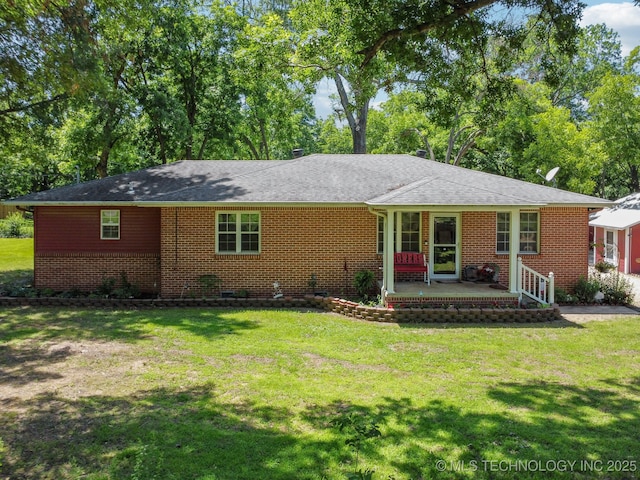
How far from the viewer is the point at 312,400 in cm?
728

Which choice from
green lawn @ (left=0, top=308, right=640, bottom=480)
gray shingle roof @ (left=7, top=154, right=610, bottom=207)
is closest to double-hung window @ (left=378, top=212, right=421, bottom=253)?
gray shingle roof @ (left=7, top=154, right=610, bottom=207)

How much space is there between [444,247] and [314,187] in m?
4.48

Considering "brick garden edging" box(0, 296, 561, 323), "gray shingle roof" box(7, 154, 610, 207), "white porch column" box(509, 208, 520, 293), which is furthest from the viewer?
"gray shingle roof" box(7, 154, 610, 207)

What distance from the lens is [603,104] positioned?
100ft

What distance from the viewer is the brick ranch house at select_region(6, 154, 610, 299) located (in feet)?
51.4

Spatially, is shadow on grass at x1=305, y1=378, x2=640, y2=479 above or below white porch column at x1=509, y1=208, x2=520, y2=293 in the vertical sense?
below

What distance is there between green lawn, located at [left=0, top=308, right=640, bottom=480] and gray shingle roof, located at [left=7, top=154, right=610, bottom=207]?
12.7ft

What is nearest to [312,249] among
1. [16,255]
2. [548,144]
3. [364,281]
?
[364,281]

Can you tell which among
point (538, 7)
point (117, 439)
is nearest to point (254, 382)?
point (117, 439)

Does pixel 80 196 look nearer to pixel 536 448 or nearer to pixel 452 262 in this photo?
pixel 452 262

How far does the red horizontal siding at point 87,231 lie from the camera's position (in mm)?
16688

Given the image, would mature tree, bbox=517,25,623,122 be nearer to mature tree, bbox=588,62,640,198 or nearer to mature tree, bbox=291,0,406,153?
mature tree, bbox=588,62,640,198

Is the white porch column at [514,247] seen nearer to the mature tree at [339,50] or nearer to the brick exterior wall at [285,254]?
the brick exterior wall at [285,254]

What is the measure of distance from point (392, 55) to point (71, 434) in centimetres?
878
